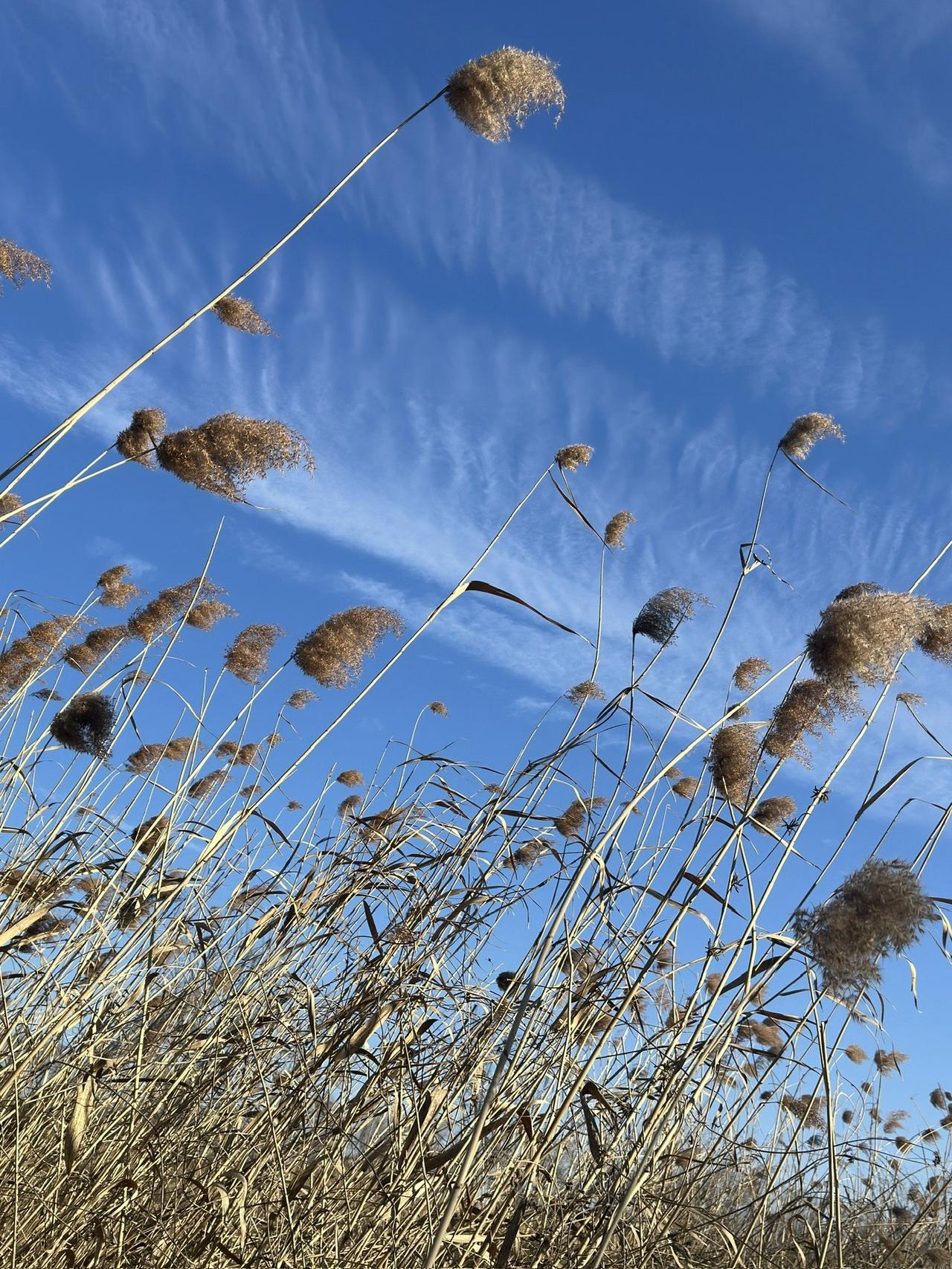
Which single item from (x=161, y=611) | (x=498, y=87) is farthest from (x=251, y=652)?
(x=498, y=87)

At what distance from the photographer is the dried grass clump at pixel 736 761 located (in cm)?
293

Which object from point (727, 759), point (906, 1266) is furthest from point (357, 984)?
point (906, 1266)

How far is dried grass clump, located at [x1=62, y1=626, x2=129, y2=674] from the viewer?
507 cm

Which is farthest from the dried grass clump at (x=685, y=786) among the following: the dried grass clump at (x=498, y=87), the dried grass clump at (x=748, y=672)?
the dried grass clump at (x=498, y=87)

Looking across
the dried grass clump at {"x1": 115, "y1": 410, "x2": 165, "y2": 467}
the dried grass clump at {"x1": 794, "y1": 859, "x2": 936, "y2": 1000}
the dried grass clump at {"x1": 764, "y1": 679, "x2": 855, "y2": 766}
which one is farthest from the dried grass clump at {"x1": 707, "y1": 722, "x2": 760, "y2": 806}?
the dried grass clump at {"x1": 115, "y1": 410, "x2": 165, "y2": 467}

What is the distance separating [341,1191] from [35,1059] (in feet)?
2.77

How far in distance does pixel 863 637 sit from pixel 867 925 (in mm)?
968

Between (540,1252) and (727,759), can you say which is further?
(727,759)

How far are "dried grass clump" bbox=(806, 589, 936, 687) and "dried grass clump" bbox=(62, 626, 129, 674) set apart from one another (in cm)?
370

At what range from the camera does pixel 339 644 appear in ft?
11.5

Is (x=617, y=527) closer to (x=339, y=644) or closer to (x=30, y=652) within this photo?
(x=339, y=644)

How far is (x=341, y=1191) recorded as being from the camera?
2.18 meters

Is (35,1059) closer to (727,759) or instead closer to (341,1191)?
(341,1191)

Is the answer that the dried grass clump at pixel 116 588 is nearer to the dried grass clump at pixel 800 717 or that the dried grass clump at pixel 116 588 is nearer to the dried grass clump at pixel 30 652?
the dried grass clump at pixel 30 652
